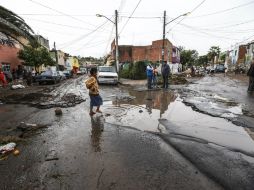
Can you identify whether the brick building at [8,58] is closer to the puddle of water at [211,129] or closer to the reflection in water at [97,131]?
the reflection in water at [97,131]

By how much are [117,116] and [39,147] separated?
11.1ft

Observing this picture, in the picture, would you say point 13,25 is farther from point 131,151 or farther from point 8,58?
point 8,58

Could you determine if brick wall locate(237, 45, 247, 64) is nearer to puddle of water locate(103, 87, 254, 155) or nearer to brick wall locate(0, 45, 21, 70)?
brick wall locate(0, 45, 21, 70)

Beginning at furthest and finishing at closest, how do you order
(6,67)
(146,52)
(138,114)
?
1. (146,52)
2. (6,67)
3. (138,114)

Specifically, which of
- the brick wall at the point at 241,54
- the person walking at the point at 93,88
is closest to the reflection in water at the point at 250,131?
the person walking at the point at 93,88

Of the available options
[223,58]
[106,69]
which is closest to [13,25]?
[106,69]

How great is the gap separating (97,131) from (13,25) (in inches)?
190

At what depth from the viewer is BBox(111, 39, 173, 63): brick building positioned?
49938mm

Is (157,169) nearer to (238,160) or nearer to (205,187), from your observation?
(205,187)

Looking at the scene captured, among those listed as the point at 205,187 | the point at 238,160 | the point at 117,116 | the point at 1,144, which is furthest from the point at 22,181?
the point at 117,116

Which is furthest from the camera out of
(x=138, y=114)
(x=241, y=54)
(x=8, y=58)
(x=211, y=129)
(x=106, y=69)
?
(x=241, y=54)

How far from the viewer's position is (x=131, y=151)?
482cm

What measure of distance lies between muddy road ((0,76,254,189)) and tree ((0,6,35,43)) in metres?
2.98

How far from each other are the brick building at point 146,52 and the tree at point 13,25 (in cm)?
4200
